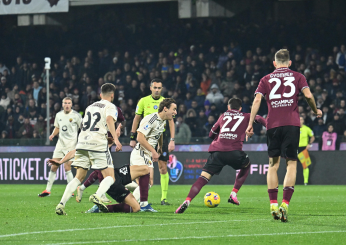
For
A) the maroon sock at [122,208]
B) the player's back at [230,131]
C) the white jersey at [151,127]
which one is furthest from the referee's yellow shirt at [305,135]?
the maroon sock at [122,208]

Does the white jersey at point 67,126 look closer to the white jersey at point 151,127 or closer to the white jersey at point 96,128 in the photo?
the white jersey at point 151,127

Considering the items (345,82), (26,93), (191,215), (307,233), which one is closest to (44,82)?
(26,93)

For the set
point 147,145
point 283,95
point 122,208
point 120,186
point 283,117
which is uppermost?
point 283,95

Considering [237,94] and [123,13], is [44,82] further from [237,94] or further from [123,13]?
[237,94]

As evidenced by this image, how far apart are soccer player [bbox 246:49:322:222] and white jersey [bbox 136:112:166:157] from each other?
1698 mm

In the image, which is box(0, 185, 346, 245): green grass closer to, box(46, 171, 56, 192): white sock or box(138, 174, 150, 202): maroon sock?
box(138, 174, 150, 202): maroon sock

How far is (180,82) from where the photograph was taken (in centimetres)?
2186

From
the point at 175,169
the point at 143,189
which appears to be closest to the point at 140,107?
the point at 143,189

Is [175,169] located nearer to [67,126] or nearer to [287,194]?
[67,126]

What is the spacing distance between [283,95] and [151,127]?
2.15m

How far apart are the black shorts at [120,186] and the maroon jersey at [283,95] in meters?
2.27

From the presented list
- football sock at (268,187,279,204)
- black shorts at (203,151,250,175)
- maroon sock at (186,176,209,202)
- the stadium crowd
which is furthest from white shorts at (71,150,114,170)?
the stadium crowd

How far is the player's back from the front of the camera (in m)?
9.38

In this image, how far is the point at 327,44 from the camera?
2266 cm
